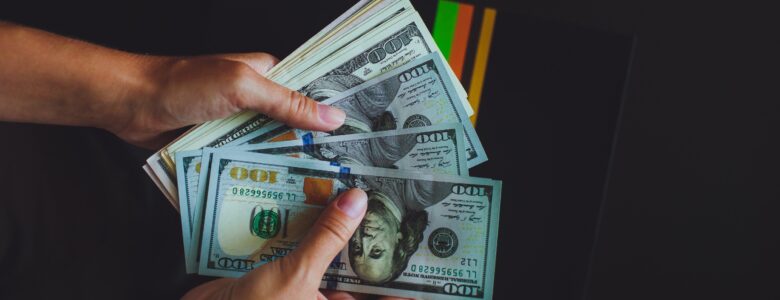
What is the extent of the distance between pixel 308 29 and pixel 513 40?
36 centimetres

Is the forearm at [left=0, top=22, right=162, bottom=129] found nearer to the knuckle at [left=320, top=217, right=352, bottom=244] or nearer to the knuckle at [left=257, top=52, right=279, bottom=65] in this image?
the knuckle at [left=257, top=52, right=279, bottom=65]

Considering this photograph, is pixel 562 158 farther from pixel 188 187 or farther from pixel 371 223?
pixel 188 187

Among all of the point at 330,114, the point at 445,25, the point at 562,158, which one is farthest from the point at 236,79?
A: the point at 562,158

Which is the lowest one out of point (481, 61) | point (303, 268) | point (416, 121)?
point (303, 268)

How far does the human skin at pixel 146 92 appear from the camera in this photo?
931mm

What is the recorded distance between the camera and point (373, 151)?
1.02 m

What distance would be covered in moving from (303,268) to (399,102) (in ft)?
1.07

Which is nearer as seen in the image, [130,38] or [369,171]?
[369,171]

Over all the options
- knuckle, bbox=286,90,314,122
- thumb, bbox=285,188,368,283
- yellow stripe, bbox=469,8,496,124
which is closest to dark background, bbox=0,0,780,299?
yellow stripe, bbox=469,8,496,124

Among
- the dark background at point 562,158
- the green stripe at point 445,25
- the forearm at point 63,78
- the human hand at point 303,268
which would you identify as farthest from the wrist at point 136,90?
the green stripe at point 445,25

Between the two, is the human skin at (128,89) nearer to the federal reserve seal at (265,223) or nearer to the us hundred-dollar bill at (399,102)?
the us hundred-dollar bill at (399,102)

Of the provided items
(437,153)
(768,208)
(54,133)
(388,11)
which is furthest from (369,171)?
(768,208)

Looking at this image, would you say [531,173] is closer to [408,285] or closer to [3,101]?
[408,285]

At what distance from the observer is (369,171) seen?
3.31 ft
